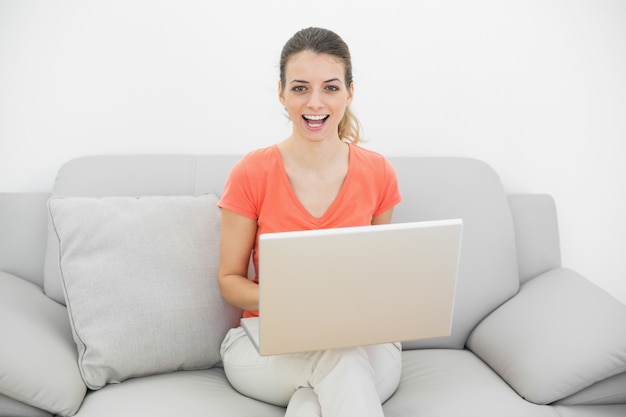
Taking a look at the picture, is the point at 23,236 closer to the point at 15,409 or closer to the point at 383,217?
the point at 15,409

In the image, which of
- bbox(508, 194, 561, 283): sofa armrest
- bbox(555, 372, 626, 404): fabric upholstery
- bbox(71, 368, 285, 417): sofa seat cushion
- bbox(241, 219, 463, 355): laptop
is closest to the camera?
bbox(241, 219, 463, 355): laptop

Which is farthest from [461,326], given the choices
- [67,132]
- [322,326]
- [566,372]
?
[67,132]

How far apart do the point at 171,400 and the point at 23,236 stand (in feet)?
2.34

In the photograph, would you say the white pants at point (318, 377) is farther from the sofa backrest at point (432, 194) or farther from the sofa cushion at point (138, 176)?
the sofa cushion at point (138, 176)

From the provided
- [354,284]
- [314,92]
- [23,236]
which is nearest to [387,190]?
[314,92]

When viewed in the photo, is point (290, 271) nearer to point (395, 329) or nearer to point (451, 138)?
point (395, 329)

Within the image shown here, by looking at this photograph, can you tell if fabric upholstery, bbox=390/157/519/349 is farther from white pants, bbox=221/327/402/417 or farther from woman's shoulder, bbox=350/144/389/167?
white pants, bbox=221/327/402/417

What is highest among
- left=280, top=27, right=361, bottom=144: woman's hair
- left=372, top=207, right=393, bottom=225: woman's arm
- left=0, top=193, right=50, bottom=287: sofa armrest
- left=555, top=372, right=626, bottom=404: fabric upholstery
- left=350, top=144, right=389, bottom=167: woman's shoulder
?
left=280, top=27, right=361, bottom=144: woman's hair

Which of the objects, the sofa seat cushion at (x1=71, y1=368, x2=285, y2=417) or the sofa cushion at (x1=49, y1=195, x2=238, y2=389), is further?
the sofa cushion at (x1=49, y1=195, x2=238, y2=389)

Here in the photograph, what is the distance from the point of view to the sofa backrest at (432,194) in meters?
1.66

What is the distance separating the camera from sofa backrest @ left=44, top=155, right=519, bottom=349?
1662 mm

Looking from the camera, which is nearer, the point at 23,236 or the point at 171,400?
the point at 171,400

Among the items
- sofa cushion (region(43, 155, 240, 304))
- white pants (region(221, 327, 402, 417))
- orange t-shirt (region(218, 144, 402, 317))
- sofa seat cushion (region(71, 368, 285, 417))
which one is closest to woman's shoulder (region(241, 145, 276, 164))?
orange t-shirt (region(218, 144, 402, 317))

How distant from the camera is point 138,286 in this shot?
142cm
